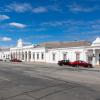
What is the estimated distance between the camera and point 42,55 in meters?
71.8

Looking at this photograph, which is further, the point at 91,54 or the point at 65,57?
the point at 65,57

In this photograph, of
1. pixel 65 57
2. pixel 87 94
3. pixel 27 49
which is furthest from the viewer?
pixel 27 49

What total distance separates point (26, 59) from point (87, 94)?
7157 centimetres

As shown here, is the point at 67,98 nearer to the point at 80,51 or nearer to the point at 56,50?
the point at 80,51

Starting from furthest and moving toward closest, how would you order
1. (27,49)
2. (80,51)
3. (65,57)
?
(27,49) < (65,57) < (80,51)

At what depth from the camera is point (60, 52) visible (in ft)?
209

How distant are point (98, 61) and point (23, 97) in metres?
42.4

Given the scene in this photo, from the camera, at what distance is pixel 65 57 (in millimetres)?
61562

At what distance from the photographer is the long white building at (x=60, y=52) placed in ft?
171

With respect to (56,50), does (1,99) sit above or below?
below

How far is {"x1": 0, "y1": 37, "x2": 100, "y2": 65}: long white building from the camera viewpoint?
171 ft

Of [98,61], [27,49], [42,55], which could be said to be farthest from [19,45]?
[98,61]

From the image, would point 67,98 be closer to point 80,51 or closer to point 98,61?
point 98,61

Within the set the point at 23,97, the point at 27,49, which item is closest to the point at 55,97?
the point at 23,97
